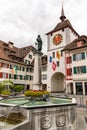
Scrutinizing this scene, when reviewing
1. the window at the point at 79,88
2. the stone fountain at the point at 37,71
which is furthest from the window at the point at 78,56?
the stone fountain at the point at 37,71

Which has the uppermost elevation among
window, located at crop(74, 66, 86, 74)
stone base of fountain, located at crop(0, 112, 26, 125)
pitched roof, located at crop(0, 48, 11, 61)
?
pitched roof, located at crop(0, 48, 11, 61)

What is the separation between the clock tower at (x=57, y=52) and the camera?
4103cm

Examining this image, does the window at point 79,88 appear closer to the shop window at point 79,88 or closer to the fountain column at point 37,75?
the shop window at point 79,88

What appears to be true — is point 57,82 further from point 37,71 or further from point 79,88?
point 37,71

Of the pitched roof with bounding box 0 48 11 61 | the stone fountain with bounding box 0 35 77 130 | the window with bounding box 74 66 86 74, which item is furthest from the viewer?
the pitched roof with bounding box 0 48 11 61

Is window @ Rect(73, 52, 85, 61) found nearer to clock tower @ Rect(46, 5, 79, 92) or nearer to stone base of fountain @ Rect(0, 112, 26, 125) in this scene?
clock tower @ Rect(46, 5, 79, 92)

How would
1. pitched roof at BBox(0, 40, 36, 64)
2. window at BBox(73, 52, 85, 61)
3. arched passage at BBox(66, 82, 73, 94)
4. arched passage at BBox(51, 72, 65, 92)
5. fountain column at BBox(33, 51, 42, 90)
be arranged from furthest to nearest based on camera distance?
pitched roof at BBox(0, 40, 36, 64), arched passage at BBox(51, 72, 65, 92), arched passage at BBox(66, 82, 73, 94), window at BBox(73, 52, 85, 61), fountain column at BBox(33, 51, 42, 90)

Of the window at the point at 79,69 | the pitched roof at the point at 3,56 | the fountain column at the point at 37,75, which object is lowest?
the fountain column at the point at 37,75

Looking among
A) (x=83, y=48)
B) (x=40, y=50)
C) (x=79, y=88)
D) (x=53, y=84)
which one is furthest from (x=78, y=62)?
(x=40, y=50)

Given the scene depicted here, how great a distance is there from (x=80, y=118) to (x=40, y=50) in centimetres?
838

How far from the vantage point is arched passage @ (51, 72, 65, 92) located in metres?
43.5

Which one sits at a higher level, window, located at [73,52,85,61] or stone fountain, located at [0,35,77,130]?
window, located at [73,52,85,61]

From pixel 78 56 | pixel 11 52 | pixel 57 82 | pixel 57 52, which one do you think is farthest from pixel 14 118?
pixel 11 52

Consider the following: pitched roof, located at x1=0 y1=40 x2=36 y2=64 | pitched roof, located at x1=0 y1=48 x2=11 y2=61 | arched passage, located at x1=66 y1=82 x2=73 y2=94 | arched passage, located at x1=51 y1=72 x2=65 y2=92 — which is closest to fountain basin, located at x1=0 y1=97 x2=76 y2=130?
arched passage, located at x1=66 y1=82 x2=73 y2=94
